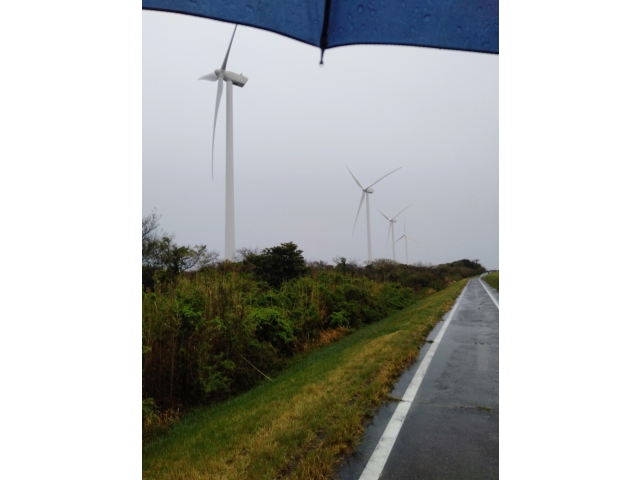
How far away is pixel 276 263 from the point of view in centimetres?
1082

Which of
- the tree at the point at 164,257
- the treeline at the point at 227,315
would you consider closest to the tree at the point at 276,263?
the treeline at the point at 227,315

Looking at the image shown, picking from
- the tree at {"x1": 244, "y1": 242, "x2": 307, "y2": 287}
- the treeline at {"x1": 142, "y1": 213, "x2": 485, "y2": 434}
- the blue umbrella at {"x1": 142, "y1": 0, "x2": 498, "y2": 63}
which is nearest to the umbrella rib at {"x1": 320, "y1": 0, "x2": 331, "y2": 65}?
the blue umbrella at {"x1": 142, "y1": 0, "x2": 498, "y2": 63}

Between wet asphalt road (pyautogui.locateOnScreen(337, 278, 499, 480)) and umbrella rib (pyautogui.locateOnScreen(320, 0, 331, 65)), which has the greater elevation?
umbrella rib (pyautogui.locateOnScreen(320, 0, 331, 65))

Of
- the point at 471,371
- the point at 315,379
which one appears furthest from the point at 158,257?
the point at 471,371

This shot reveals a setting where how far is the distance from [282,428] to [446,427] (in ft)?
4.31

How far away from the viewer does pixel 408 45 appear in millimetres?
2180

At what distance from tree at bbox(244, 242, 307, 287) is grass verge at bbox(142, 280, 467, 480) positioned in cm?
493

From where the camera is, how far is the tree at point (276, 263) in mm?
10758

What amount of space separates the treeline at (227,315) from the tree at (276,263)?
0.9 inches

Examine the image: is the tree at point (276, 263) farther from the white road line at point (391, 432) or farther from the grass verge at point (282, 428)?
the white road line at point (391, 432)

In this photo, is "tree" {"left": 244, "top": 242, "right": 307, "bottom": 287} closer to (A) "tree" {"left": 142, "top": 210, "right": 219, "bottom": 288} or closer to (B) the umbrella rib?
(A) "tree" {"left": 142, "top": 210, "right": 219, "bottom": 288}

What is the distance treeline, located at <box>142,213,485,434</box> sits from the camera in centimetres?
490

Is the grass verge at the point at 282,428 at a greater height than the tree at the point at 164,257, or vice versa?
the tree at the point at 164,257
